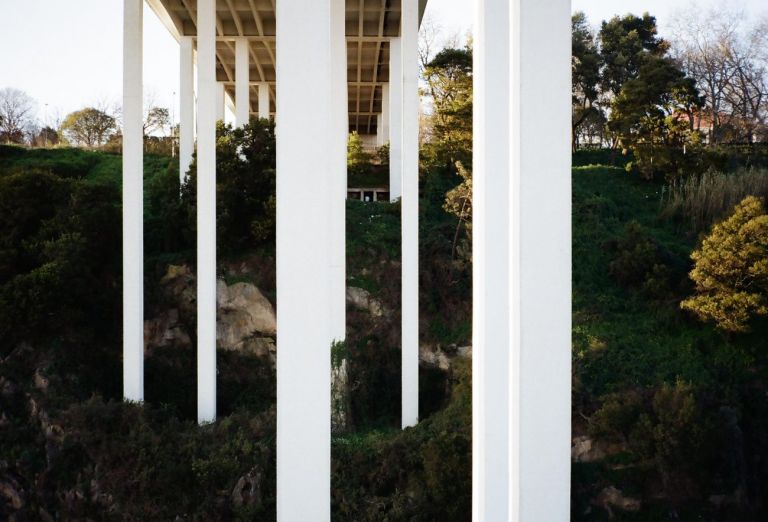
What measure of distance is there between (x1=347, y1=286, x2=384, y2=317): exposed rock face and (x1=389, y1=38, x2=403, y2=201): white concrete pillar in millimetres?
5327

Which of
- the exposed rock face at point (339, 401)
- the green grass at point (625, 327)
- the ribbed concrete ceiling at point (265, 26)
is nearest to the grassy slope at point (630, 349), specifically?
the green grass at point (625, 327)

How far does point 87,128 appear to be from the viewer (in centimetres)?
3616

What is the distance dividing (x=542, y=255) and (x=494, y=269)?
311cm

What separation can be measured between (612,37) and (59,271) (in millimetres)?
28066

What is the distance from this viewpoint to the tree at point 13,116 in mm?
34938

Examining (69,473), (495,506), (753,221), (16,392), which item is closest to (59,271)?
(16,392)

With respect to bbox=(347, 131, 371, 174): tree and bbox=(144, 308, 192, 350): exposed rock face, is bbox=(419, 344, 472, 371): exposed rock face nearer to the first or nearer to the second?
bbox=(144, 308, 192, 350): exposed rock face

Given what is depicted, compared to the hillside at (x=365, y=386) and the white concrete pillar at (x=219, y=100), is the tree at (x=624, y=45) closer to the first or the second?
the hillside at (x=365, y=386)

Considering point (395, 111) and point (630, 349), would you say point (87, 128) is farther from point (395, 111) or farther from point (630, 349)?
point (630, 349)

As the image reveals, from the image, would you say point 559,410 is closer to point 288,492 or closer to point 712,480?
point 288,492

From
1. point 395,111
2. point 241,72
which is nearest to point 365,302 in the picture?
point 395,111

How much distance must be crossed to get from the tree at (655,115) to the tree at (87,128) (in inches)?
1102

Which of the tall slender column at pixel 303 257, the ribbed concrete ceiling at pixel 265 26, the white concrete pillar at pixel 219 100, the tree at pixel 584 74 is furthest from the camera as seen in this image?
the tree at pixel 584 74

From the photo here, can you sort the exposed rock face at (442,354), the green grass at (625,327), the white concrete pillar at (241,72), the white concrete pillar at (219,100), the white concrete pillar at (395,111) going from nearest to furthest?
the green grass at (625,327), the exposed rock face at (442,354), the white concrete pillar at (395,111), the white concrete pillar at (241,72), the white concrete pillar at (219,100)
